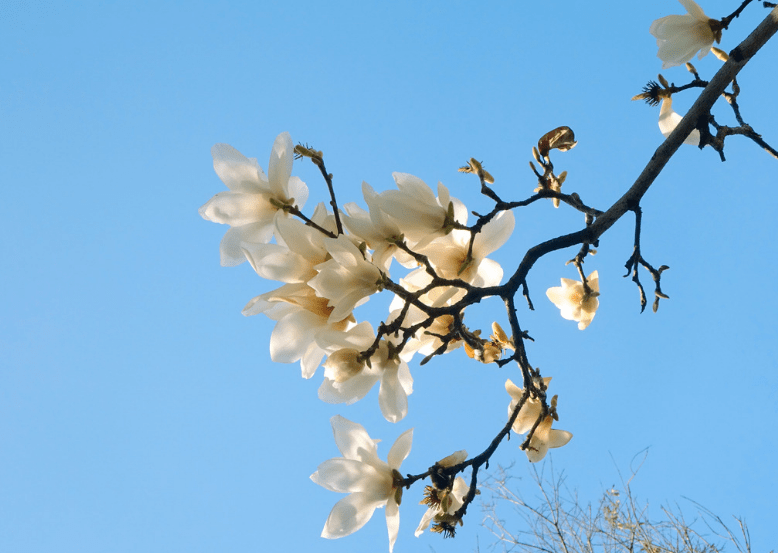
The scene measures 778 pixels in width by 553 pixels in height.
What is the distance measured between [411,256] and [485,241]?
0.39ft

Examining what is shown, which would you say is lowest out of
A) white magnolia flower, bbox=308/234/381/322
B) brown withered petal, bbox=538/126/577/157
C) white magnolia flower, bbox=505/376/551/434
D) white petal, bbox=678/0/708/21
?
white magnolia flower, bbox=505/376/551/434

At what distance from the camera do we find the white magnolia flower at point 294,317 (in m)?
0.85

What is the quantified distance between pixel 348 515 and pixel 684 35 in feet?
3.19

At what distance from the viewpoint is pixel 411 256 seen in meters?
0.92

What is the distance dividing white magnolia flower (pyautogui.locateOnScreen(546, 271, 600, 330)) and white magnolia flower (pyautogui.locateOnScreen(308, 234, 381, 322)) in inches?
19.8

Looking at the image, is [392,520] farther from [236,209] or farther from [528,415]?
[236,209]

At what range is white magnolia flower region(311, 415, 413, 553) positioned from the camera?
0.90m

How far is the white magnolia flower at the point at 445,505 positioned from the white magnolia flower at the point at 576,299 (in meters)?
0.39

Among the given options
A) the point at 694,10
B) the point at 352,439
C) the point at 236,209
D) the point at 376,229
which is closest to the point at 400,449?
the point at 352,439

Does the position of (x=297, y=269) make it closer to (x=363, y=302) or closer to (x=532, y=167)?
(x=363, y=302)

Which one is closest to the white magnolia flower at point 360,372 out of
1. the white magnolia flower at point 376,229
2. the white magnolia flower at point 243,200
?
the white magnolia flower at point 376,229

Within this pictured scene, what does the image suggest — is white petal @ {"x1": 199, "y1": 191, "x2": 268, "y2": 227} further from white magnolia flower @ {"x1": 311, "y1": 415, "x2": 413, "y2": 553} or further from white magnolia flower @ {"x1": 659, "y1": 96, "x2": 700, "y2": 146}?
white magnolia flower @ {"x1": 659, "y1": 96, "x2": 700, "y2": 146}

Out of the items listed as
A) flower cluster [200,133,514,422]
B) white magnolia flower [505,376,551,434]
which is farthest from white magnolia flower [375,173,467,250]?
white magnolia flower [505,376,551,434]

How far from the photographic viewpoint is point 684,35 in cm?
108
